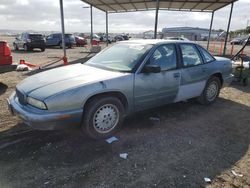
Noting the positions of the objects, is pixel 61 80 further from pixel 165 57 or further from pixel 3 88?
pixel 3 88

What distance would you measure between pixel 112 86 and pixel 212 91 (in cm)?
317

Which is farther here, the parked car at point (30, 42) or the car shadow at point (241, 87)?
the parked car at point (30, 42)

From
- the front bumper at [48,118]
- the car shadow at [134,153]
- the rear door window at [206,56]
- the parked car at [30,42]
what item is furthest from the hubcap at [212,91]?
the parked car at [30,42]

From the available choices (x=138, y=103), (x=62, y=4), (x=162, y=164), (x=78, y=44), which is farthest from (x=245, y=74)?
(x=78, y=44)

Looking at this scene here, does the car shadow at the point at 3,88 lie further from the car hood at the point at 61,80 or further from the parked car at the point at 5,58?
the car hood at the point at 61,80

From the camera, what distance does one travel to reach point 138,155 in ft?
10.9

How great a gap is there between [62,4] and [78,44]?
2025 cm

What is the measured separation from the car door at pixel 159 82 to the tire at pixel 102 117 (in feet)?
1.37

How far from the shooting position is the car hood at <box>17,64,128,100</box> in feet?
10.9

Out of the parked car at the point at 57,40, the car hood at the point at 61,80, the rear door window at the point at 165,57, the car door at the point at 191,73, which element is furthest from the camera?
the parked car at the point at 57,40

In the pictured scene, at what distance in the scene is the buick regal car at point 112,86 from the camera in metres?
3.26

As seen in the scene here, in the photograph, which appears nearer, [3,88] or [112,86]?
[112,86]

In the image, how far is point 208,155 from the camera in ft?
11.1

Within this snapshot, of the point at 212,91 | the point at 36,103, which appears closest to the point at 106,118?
the point at 36,103
